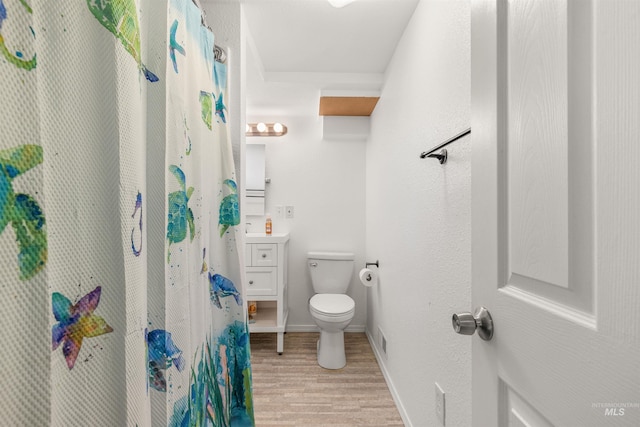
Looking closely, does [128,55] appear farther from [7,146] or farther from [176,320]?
[176,320]

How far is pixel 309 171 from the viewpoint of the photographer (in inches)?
105

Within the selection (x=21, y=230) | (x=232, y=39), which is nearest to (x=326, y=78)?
(x=232, y=39)

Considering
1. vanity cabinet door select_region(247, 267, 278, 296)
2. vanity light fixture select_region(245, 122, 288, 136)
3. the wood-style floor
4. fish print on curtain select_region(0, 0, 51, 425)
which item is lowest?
the wood-style floor

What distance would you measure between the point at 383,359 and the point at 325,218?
4.36ft

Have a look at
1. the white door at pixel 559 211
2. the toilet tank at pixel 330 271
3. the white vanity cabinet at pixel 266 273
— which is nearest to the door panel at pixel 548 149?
the white door at pixel 559 211

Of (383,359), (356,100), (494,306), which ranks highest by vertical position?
(356,100)

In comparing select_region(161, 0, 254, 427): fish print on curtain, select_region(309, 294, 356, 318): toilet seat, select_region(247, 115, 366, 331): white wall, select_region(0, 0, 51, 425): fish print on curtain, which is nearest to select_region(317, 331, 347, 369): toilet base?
select_region(309, 294, 356, 318): toilet seat

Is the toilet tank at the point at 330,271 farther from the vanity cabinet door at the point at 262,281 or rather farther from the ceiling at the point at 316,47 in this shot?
the ceiling at the point at 316,47

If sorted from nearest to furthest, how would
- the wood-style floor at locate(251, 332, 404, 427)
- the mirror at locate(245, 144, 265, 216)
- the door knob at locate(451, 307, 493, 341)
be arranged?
1. the door knob at locate(451, 307, 493, 341)
2. the wood-style floor at locate(251, 332, 404, 427)
3. the mirror at locate(245, 144, 265, 216)

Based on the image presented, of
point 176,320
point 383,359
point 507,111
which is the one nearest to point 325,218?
point 383,359

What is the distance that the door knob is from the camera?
0.55 metres

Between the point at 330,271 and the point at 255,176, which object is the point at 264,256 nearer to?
the point at 330,271

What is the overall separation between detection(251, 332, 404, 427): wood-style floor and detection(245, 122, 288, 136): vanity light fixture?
1.96 m

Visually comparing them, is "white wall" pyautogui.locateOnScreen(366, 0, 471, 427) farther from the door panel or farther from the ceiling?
the door panel
